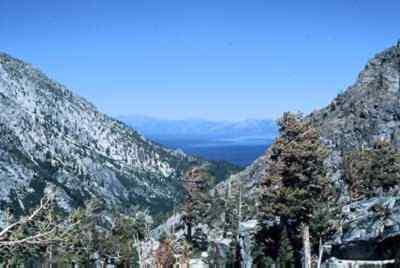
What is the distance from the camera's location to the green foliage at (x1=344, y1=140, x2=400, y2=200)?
2478 inches

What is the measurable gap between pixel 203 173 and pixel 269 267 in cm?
2142

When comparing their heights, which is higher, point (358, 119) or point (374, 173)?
point (358, 119)

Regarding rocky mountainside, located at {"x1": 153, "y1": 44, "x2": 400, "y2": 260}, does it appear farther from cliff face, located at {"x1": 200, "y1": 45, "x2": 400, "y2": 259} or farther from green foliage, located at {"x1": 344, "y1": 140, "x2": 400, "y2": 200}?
green foliage, located at {"x1": 344, "y1": 140, "x2": 400, "y2": 200}

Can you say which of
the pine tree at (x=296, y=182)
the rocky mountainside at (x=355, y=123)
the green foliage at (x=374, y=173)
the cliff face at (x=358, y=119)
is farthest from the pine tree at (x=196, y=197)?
the pine tree at (x=296, y=182)

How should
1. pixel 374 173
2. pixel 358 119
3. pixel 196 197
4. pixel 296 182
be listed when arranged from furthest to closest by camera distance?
pixel 358 119
pixel 196 197
pixel 374 173
pixel 296 182

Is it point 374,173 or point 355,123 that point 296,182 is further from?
point 355,123

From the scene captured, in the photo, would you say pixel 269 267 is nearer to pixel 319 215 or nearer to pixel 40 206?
pixel 319 215

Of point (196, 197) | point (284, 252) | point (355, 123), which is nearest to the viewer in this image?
point (284, 252)

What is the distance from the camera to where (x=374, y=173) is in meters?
63.2

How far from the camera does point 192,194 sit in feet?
232

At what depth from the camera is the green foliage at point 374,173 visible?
62.9 metres

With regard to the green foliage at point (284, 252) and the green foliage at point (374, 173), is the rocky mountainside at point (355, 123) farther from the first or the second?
the green foliage at point (284, 252)

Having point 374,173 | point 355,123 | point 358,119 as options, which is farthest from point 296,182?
point 358,119

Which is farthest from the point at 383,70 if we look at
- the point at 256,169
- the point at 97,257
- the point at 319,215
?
the point at 319,215
